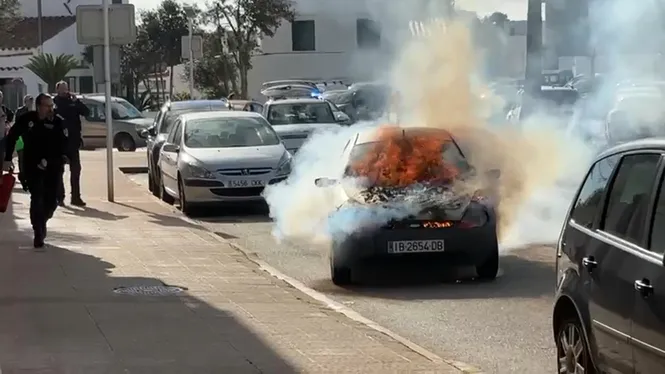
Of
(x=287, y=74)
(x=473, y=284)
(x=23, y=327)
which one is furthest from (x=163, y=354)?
(x=287, y=74)

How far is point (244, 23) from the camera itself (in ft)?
158

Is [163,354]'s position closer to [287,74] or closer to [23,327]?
[23,327]

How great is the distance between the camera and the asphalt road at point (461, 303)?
336 inches

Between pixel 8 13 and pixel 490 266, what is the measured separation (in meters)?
20.6

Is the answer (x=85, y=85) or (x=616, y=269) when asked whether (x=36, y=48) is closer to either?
(x=85, y=85)

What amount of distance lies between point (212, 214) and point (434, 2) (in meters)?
4.82

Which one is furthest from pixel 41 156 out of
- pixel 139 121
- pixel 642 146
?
pixel 139 121

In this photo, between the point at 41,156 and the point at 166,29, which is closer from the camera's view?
the point at 41,156

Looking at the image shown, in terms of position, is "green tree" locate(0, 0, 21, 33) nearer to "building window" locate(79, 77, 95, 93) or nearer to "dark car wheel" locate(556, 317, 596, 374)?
"dark car wheel" locate(556, 317, 596, 374)

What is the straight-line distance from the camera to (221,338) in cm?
853

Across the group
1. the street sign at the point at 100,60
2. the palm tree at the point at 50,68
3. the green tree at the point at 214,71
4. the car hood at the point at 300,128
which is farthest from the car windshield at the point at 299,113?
the palm tree at the point at 50,68

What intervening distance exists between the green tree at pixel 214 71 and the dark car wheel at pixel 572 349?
4441 cm

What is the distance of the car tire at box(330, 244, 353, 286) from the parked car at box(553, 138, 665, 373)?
4646mm

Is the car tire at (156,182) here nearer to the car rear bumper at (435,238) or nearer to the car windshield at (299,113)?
the car windshield at (299,113)
